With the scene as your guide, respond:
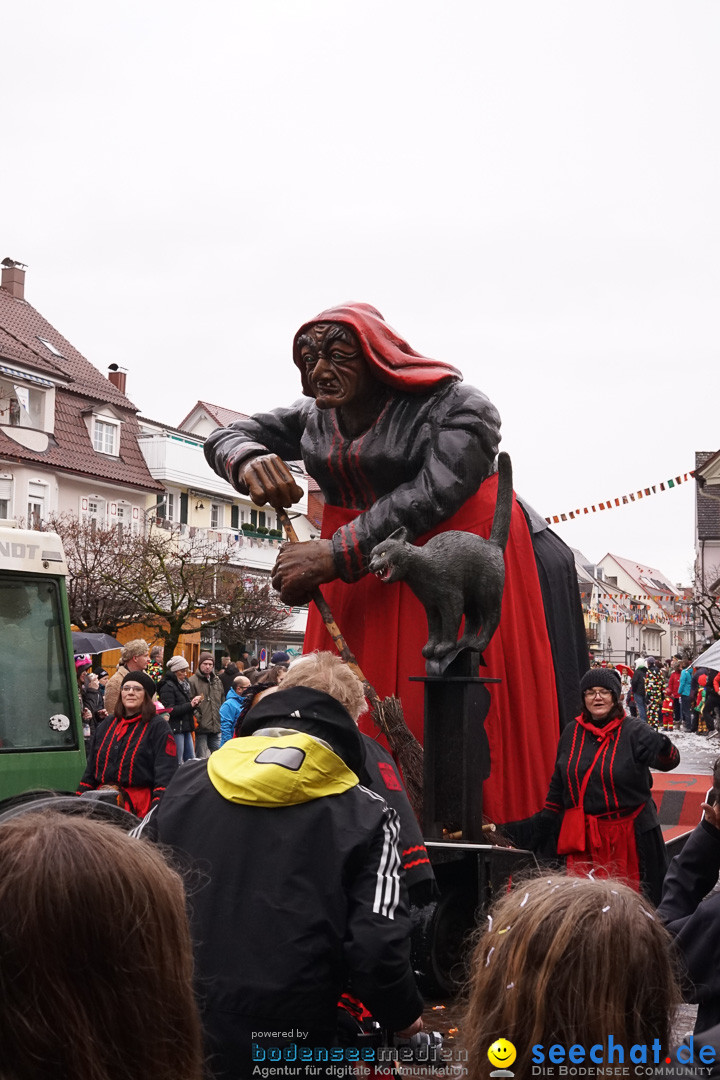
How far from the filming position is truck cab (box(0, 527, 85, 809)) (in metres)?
8.62

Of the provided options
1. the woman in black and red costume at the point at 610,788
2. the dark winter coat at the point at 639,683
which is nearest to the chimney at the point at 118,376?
the dark winter coat at the point at 639,683

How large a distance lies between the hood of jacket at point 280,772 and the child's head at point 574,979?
112cm

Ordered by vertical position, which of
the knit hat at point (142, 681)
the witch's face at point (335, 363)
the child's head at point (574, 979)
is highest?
the witch's face at point (335, 363)

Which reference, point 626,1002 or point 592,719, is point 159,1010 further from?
point 592,719

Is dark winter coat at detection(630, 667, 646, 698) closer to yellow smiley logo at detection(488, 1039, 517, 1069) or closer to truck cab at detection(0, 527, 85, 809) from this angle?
truck cab at detection(0, 527, 85, 809)

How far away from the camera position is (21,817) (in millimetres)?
1749

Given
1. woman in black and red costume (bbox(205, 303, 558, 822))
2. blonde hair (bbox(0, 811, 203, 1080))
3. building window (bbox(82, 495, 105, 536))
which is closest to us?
blonde hair (bbox(0, 811, 203, 1080))

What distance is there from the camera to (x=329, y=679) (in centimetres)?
347

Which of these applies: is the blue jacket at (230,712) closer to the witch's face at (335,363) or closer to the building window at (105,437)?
the witch's face at (335,363)

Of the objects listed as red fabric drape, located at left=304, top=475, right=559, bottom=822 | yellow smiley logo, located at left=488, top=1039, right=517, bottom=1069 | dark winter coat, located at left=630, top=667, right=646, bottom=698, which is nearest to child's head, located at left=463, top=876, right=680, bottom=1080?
yellow smiley logo, located at left=488, top=1039, right=517, bottom=1069

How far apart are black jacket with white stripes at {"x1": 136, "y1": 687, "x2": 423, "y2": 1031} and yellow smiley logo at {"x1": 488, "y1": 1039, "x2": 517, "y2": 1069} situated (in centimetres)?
110

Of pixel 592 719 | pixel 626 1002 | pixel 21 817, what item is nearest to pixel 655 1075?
pixel 626 1002

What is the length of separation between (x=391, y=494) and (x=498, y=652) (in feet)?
2.82

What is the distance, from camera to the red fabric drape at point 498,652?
5.31m
